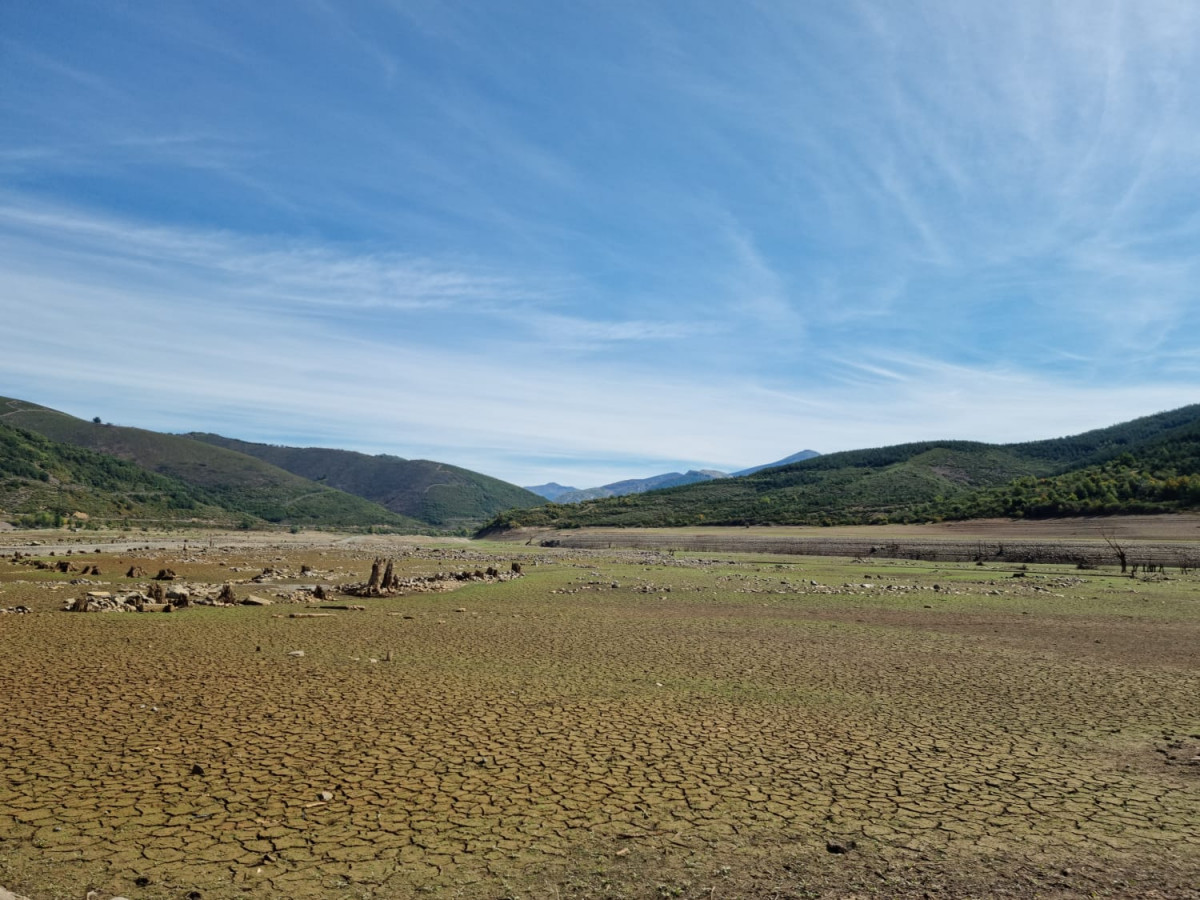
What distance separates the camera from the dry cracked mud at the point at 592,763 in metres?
5.61

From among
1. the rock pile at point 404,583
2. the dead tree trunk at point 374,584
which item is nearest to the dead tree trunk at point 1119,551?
the rock pile at point 404,583

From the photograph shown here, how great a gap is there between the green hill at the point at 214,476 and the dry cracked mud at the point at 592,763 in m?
171

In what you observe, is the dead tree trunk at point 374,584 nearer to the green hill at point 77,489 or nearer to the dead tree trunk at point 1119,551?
the dead tree trunk at point 1119,551

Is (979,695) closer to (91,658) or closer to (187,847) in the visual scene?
(187,847)

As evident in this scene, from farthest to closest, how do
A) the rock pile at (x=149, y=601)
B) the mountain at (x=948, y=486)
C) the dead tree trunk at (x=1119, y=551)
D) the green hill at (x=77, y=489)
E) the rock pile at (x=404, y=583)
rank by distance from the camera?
the green hill at (x=77, y=489) → the mountain at (x=948, y=486) → the dead tree trunk at (x=1119, y=551) → the rock pile at (x=404, y=583) → the rock pile at (x=149, y=601)

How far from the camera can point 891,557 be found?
48844 mm

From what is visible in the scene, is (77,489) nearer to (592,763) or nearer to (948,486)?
(948,486)

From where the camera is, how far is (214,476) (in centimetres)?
18825

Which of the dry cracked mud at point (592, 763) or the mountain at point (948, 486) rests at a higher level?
the mountain at point (948, 486)

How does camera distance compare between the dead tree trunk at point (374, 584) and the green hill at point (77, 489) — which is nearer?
the dead tree trunk at point (374, 584)

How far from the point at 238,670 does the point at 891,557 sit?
45.7 m

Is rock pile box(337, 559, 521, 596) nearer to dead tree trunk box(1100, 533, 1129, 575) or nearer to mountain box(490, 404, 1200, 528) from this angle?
dead tree trunk box(1100, 533, 1129, 575)

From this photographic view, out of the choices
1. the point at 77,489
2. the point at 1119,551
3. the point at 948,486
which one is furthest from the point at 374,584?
the point at 77,489

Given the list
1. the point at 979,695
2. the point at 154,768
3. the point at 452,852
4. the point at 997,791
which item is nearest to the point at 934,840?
the point at 997,791
